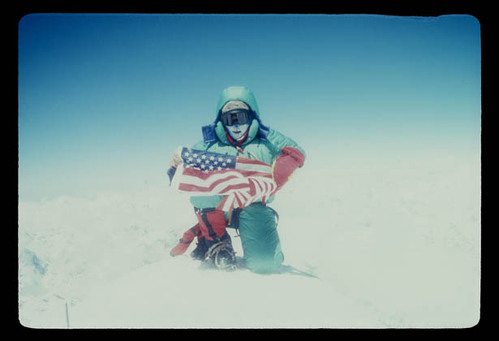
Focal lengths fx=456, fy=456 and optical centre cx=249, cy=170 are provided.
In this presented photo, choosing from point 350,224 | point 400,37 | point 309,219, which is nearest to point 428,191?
point 350,224

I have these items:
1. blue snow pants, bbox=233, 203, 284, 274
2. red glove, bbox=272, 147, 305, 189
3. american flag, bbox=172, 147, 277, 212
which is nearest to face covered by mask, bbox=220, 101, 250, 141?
american flag, bbox=172, 147, 277, 212

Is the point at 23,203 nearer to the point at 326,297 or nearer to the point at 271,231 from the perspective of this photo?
the point at 271,231

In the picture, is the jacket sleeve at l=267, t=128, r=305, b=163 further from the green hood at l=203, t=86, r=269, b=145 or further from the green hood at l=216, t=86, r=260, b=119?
the green hood at l=216, t=86, r=260, b=119

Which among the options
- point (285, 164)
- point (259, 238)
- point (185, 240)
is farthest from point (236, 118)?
point (185, 240)

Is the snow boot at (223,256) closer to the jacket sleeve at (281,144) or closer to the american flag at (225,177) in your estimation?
the american flag at (225,177)

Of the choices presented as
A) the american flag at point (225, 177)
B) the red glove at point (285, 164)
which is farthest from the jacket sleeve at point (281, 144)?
the american flag at point (225, 177)
